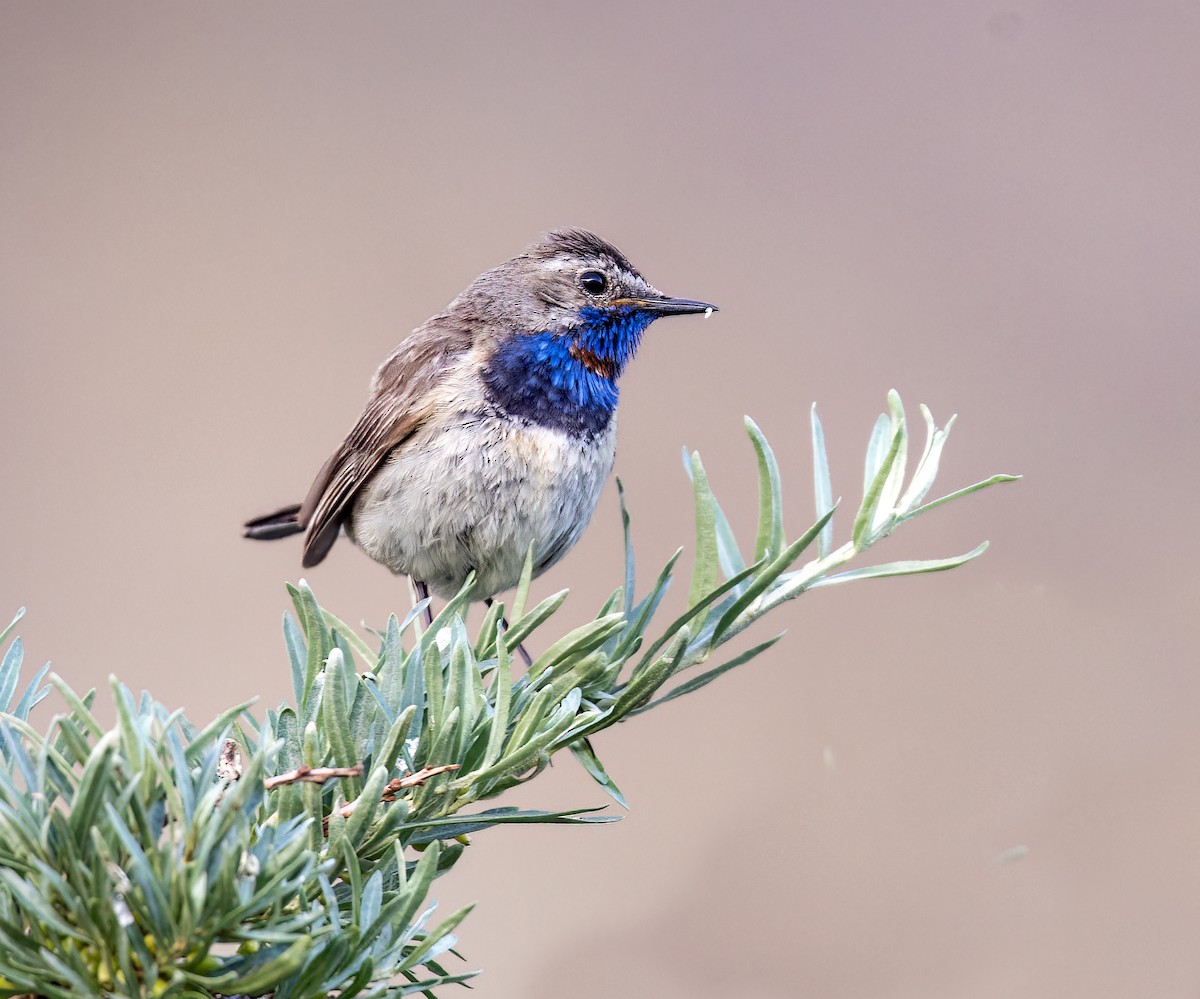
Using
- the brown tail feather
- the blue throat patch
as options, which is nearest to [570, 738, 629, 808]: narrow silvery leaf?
the blue throat patch

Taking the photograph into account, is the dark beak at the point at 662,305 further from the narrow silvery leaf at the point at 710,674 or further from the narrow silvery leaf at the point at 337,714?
A: the narrow silvery leaf at the point at 337,714

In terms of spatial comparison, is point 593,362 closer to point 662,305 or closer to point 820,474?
point 662,305

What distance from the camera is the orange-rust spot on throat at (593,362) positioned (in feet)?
5.92

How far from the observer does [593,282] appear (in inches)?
74.6

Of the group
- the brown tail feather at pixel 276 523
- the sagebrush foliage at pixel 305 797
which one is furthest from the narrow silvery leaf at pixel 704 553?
the brown tail feather at pixel 276 523

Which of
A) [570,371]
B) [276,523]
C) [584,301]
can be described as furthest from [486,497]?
[276,523]

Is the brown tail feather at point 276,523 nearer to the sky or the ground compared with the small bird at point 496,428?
nearer to the ground

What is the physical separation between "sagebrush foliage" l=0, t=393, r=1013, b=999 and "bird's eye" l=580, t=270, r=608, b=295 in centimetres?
118

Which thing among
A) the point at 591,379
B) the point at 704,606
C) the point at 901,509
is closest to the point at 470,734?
the point at 704,606

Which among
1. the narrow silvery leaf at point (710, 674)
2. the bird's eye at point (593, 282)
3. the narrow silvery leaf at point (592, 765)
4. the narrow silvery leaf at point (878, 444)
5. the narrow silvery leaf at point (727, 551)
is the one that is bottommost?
the narrow silvery leaf at point (592, 765)

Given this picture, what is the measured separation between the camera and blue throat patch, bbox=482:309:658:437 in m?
1.71

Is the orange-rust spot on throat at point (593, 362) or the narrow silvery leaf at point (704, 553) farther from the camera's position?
the orange-rust spot on throat at point (593, 362)

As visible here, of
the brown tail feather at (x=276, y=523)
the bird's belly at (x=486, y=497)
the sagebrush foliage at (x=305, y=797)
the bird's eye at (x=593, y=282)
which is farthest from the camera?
the brown tail feather at (x=276, y=523)

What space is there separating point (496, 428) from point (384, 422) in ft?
0.80
